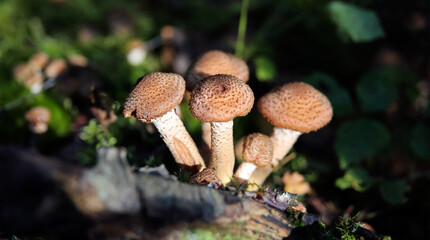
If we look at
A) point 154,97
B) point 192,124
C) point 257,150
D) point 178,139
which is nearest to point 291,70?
point 192,124

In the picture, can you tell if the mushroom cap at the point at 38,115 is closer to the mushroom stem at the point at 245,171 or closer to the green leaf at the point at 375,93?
the mushroom stem at the point at 245,171

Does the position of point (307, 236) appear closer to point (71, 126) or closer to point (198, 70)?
point (198, 70)

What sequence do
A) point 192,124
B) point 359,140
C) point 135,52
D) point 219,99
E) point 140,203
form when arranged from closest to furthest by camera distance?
point 140,203 < point 219,99 < point 359,140 < point 192,124 < point 135,52

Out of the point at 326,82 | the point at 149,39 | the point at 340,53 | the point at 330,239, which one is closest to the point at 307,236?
the point at 330,239

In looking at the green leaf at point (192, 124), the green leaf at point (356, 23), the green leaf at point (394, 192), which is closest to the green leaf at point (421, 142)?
the green leaf at point (394, 192)

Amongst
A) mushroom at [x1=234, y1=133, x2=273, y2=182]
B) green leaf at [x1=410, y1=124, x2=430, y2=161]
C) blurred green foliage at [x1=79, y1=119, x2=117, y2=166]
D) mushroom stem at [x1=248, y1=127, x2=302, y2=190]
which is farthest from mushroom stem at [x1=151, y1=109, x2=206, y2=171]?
green leaf at [x1=410, y1=124, x2=430, y2=161]

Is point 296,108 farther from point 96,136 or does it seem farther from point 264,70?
point 96,136
